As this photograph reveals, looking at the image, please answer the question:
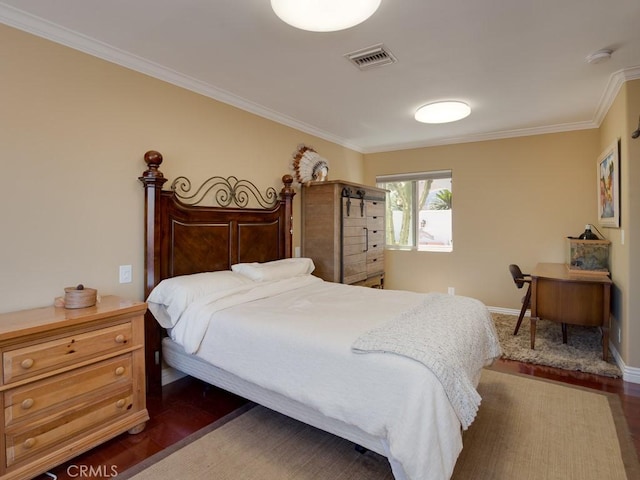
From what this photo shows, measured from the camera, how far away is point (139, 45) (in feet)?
7.64

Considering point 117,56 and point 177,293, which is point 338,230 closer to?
point 177,293

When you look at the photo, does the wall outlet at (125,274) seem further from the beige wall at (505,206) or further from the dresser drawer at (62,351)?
the beige wall at (505,206)

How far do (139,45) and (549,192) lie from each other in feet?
15.2

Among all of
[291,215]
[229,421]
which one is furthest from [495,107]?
[229,421]

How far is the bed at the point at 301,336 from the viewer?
1475 millimetres

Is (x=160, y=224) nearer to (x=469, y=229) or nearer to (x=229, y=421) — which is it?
(x=229, y=421)

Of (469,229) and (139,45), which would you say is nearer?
(139,45)

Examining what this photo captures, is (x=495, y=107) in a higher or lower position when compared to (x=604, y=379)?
higher

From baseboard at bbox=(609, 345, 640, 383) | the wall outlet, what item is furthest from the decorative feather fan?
baseboard at bbox=(609, 345, 640, 383)

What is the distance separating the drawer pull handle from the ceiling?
185cm

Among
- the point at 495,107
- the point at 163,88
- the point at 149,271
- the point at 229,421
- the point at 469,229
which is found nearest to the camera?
the point at 229,421

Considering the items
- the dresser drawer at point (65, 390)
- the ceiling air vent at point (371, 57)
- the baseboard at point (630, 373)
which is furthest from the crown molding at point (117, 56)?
the baseboard at point (630, 373)

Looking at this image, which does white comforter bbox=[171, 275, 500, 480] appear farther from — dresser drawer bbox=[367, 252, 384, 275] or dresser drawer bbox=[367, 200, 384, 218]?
dresser drawer bbox=[367, 200, 384, 218]

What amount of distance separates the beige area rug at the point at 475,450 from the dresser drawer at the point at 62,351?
644 mm
